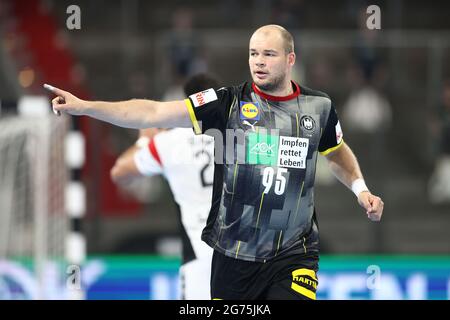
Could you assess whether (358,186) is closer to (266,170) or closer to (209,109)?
(266,170)

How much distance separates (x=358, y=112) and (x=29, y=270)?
4.64 m

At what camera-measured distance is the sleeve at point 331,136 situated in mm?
5535

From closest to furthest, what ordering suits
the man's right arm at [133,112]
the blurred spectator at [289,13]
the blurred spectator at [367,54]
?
1. the man's right arm at [133,112]
2. the blurred spectator at [367,54]
3. the blurred spectator at [289,13]

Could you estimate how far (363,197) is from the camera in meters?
5.39

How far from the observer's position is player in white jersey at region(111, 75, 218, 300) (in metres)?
6.41

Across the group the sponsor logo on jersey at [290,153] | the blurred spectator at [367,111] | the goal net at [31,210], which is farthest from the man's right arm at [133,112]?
the blurred spectator at [367,111]

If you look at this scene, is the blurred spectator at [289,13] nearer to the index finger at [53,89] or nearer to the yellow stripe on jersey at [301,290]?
the yellow stripe on jersey at [301,290]

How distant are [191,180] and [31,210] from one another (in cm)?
326

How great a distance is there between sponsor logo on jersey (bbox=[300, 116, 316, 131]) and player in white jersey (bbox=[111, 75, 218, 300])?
1.12 metres

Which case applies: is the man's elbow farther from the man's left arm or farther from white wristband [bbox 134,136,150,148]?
the man's left arm

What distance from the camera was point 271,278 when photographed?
17.5ft

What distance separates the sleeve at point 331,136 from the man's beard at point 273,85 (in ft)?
1.33

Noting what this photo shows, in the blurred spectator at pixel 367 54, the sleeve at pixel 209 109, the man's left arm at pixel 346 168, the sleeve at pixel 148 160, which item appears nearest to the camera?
the sleeve at pixel 209 109

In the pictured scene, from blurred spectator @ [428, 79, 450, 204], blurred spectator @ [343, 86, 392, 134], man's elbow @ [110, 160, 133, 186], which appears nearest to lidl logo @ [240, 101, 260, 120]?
man's elbow @ [110, 160, 133, 186]
